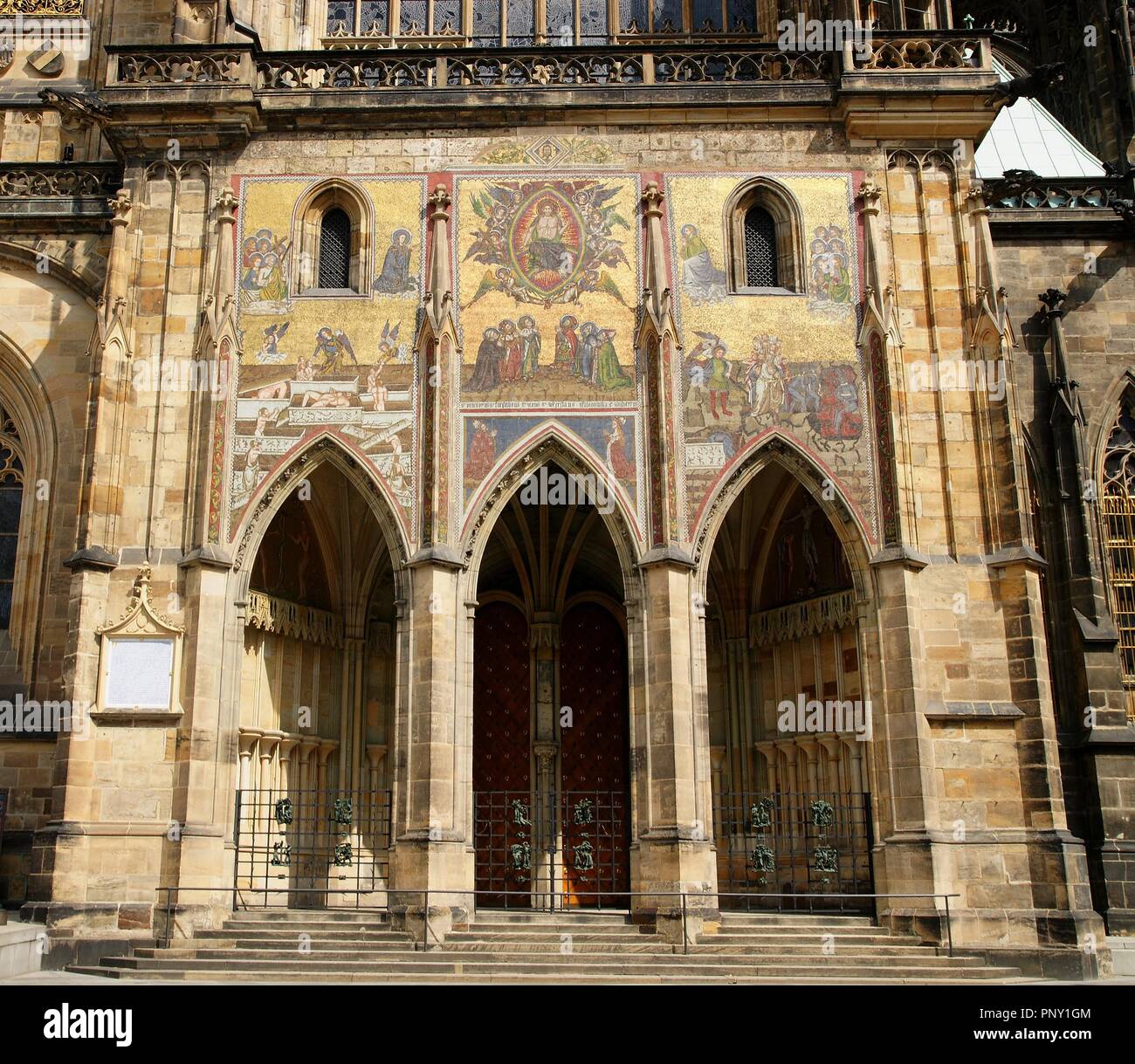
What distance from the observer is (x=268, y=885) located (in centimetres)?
1703

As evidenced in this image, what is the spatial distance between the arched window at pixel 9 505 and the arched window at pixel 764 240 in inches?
427

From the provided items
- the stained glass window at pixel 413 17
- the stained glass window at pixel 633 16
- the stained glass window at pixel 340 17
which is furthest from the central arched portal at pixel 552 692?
the stained glass window at pixel 340 17

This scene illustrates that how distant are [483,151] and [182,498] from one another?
6.21 m

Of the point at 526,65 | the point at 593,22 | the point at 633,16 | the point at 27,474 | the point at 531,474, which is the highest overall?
the point at 633,16

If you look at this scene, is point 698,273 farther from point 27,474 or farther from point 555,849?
point 27,474

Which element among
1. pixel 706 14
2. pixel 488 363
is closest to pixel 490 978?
pixel 488 363

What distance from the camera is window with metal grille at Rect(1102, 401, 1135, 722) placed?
19.0 metres

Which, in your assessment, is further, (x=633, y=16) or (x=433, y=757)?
(x=633, y=16)

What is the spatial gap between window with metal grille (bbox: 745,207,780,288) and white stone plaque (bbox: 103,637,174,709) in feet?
29.8

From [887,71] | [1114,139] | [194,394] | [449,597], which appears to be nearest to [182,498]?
[194,394]

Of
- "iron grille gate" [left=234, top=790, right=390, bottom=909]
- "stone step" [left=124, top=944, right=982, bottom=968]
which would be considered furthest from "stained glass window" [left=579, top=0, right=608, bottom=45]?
"stone step" [left=124, top=944, right=982, bottom=968]

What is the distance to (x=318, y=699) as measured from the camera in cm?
1864

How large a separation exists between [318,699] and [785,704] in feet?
21.9

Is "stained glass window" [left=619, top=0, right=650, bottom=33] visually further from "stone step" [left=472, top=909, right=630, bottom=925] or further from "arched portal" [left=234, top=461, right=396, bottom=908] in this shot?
"stone step" [left=472, top=909, right=630, bottom=925]
